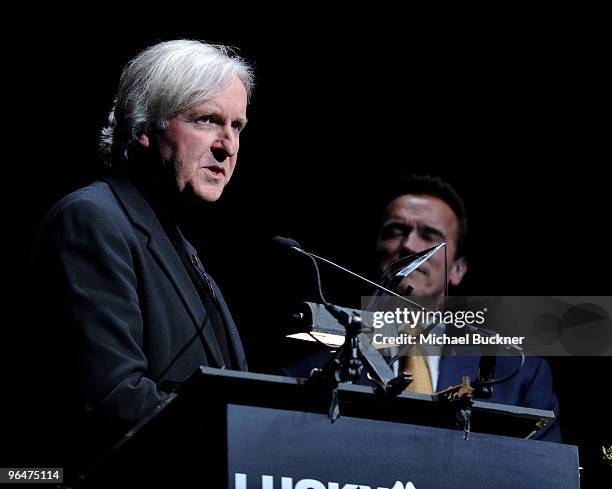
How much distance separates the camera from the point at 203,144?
8.27ft

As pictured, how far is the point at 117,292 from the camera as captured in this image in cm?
195

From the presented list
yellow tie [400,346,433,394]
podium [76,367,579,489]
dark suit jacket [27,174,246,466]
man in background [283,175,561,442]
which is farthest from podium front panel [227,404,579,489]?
A: yellow tie [400,346,433,394]

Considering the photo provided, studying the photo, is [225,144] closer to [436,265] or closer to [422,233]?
[436,265]

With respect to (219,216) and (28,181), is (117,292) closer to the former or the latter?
(28,181)

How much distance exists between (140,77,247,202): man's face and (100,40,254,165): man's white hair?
2cm

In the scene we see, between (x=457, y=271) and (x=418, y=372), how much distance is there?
2.76 feet

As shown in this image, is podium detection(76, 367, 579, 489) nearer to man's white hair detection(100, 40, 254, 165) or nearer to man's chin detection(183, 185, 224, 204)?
man's chin detection(183, 185, 224, 204)

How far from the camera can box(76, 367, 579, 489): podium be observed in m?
1.50

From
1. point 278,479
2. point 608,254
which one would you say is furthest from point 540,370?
point 278,479

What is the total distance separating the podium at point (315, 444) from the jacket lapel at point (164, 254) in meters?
0.62

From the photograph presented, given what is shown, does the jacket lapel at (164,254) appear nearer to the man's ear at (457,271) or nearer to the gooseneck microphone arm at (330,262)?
the gooseneck microphone arm at (330,262)

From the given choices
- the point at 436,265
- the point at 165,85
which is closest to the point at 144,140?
the point at 165,85

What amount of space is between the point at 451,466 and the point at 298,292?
2192 millimetres

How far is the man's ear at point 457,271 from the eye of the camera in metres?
4.45
